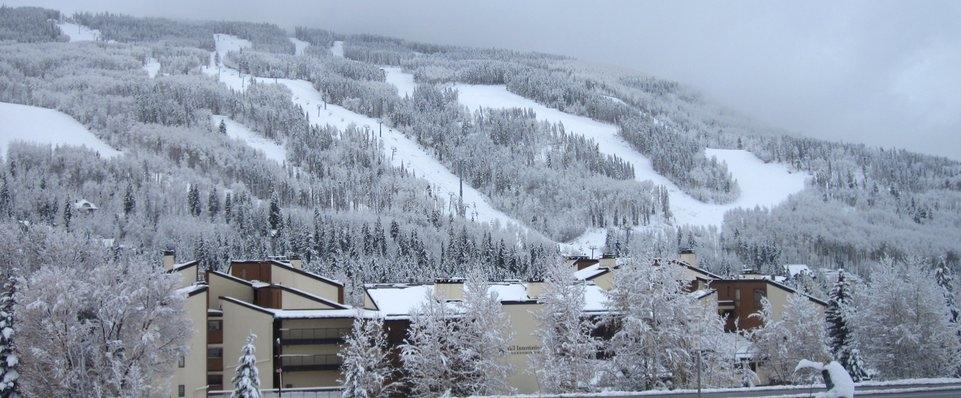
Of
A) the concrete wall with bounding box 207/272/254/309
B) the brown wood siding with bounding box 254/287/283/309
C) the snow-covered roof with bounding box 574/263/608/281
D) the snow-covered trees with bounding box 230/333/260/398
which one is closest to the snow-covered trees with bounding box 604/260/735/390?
the snow-covered trees with bounding box 230/333/260/398

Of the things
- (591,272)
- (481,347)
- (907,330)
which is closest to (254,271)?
(481,347)

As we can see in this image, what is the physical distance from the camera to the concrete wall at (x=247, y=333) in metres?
59.0

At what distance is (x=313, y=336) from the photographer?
6194 cm

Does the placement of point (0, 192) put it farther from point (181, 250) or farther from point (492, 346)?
point (492, 346)

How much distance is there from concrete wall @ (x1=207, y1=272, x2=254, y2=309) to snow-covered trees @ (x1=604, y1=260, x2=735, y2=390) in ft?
89.7

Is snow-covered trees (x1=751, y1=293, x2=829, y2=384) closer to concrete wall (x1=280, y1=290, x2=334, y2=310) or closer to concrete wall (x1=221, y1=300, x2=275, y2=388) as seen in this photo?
concrete wall (x1=280, y1=290, x2=334, y2=310)

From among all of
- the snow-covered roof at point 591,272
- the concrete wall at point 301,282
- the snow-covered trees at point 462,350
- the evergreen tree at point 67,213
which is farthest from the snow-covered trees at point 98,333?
the evergreen tree at point 67,213

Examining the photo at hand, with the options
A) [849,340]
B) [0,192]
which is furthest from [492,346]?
[0,192]

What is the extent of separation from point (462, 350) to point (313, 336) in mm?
16840

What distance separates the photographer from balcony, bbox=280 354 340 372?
201 ft

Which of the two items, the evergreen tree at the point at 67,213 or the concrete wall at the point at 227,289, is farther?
the evergreen tree at the point at 67,213

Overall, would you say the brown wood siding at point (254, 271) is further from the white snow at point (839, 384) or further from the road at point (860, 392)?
the white snow at point (839, 384)

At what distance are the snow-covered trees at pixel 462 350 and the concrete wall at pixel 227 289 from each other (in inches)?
683

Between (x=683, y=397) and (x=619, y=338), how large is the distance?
→ 12.4 metres
